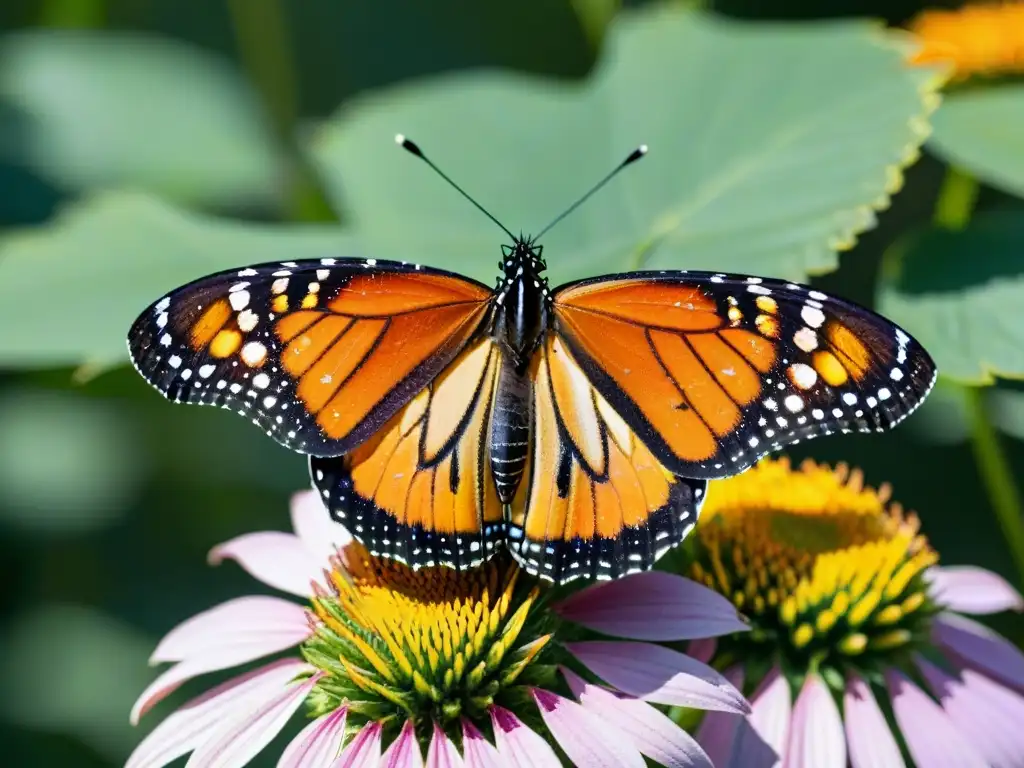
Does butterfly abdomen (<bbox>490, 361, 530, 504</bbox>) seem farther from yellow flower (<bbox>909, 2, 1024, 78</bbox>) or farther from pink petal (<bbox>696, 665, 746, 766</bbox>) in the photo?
yellow flower (<bbox>909, 2, 1024, 78</bbox>)

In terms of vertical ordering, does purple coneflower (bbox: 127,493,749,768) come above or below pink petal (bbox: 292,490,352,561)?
below

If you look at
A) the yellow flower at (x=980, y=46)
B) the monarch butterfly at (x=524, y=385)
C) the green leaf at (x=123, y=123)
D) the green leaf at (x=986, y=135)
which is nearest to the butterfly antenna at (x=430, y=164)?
the monarch butterfly at (x=524, y=385)

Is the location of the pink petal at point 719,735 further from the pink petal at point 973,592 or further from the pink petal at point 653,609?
the pink petal at point 973,592

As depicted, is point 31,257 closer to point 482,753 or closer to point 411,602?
point 411,602

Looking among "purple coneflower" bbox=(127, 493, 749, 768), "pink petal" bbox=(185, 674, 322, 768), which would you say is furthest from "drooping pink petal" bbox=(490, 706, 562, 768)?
"pink petal" bbox=(185, 674, 322, 768)

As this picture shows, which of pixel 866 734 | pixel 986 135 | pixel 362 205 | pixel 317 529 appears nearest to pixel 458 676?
pixel 317 529

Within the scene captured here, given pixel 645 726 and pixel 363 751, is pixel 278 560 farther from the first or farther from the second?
pixel 645 726

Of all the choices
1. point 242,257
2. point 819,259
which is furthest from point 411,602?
point 242,257

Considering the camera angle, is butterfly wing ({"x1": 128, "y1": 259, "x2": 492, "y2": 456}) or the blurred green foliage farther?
the blurred green foliage
